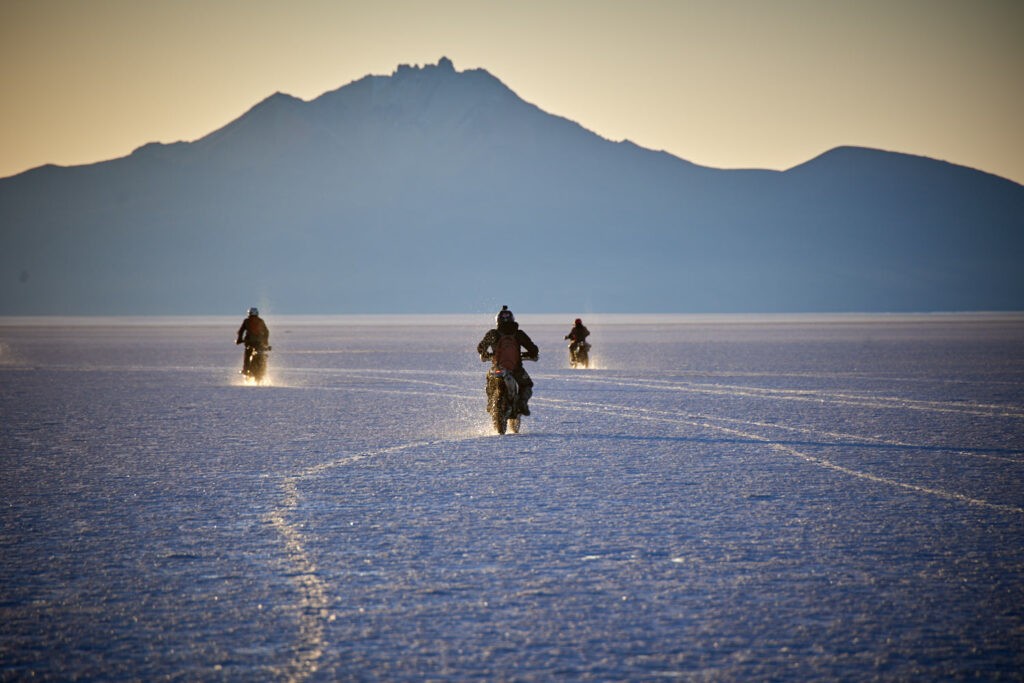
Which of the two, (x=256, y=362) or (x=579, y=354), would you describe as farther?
(x=579, y=354)

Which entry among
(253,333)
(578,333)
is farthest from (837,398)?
(253,333)

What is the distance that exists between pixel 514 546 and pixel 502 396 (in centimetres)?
680

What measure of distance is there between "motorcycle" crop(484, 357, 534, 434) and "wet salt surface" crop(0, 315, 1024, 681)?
0.45 m

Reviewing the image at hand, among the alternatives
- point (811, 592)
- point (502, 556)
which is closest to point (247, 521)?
point (502, 556)

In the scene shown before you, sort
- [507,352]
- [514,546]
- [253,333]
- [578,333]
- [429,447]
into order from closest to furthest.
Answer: [514,546] → [429,447] → [507,352] → [253,333] → [578,333]

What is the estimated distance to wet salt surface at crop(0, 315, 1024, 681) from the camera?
5477 mm

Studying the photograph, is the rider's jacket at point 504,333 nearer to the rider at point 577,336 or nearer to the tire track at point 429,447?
the tire track at point 429,447

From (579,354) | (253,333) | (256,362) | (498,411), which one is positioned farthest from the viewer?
(579,354)

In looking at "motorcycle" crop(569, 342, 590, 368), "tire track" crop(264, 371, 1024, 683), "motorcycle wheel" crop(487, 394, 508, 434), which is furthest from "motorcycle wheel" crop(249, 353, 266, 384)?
"motorcycle wheel" crop(487, 394, 508, 434)

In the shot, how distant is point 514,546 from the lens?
7.73m

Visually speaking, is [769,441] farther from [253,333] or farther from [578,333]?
[578,333]

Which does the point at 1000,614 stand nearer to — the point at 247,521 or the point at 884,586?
the point at 884,586

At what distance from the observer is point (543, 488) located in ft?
33.6

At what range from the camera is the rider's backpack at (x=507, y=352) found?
47.1ft
